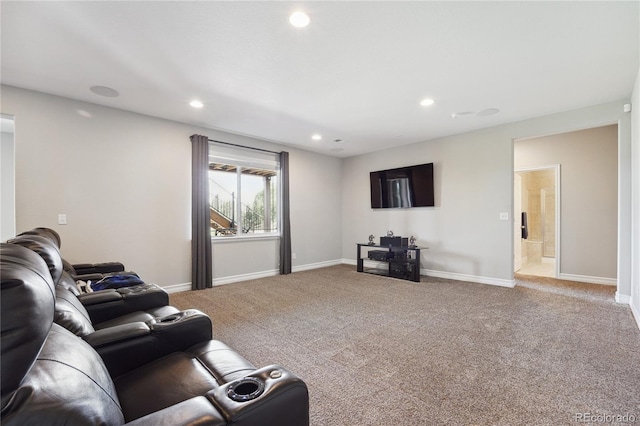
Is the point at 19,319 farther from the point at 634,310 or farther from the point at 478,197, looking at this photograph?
Answer: the point at 478,197

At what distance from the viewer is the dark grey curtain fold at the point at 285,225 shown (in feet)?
19.2

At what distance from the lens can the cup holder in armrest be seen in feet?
3.19

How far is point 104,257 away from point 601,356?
5.44 meters

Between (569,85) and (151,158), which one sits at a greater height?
(569,85)

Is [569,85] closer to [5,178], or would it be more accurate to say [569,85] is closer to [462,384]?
[462,384]

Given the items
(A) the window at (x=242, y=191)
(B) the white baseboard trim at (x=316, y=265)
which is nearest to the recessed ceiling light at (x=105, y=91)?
(A) the window at (x=242, y=191)

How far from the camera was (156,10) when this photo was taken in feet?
7.02

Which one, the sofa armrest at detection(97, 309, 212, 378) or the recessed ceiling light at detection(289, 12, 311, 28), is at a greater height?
the recessed ceiling light at detection(289, 12, 311, 28)

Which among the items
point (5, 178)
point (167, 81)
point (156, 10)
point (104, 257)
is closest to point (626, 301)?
point (156, 10)

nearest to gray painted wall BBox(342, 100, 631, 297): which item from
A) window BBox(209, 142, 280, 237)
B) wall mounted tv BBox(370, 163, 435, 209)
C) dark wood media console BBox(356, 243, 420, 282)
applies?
wall mounted tv BBox(370, 163, 435, 209)

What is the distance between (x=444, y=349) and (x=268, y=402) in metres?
2.10

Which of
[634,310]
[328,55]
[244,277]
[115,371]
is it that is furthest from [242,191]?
[634,310]

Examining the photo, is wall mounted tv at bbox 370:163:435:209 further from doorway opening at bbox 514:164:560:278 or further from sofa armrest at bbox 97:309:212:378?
sofa armrest at bbox 97:309:212:378

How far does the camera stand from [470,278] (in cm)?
521
